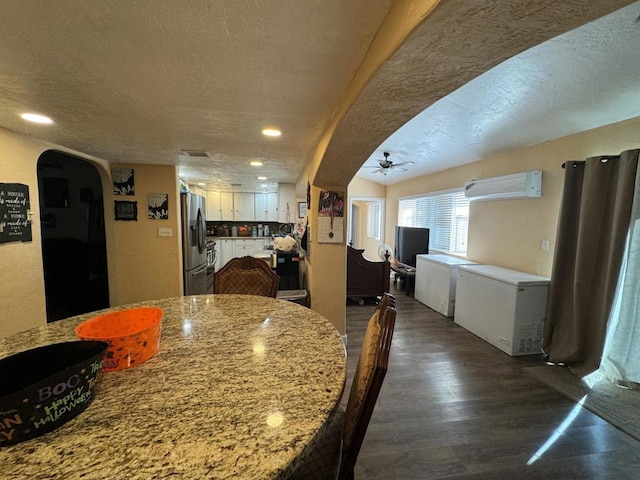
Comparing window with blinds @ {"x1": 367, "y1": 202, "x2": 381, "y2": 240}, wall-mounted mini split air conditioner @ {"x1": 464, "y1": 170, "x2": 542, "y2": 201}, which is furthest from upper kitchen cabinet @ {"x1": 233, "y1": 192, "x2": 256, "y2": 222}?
wall-mounted mini split air conditioner @ {"x1": 464, "y1": 170, "x2": 542, "y2": 201}

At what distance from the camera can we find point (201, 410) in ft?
2.19

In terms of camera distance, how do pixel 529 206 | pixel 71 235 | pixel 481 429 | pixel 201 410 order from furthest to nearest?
pixel 71 235 → pixel 529 206 → pixel 481 429 → pixel 201 410

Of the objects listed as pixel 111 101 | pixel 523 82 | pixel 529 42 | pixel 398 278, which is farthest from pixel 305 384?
pixel 398 278

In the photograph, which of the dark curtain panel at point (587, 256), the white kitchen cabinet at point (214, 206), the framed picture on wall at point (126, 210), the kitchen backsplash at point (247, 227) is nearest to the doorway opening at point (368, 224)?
the kitchen backsplash at point (247, 227)

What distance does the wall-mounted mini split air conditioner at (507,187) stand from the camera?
2873mm

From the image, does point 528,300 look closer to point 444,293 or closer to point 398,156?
point 444,293

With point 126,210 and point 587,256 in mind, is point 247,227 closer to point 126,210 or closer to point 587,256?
point 126,210

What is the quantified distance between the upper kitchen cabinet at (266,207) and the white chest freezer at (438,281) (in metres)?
3.69

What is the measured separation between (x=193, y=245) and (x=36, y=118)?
2.34 m

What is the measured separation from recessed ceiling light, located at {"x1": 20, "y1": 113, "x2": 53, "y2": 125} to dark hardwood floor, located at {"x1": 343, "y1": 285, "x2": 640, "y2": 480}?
3.11 m

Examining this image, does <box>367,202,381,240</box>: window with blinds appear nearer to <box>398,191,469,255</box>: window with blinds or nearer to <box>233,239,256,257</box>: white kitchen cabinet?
<box>398,191,469,255</box>: window with blinds

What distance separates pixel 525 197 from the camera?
9.98 ft

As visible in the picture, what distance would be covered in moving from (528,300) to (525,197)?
1168 mm

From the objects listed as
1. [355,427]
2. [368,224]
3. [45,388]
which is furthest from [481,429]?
[368,224]
